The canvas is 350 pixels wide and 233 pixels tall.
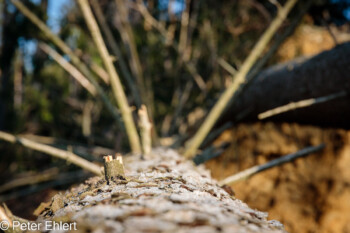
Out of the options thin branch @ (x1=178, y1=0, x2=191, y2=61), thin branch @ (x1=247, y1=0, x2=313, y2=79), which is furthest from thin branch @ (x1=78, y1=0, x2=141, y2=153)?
thin branch @ (x1=178, y1=0, x2=191, y2=61)

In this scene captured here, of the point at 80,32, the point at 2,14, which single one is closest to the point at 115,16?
the point at 80,32

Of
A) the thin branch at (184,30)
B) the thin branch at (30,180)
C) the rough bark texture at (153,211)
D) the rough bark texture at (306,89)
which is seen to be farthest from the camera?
the thin branch at (184,30)

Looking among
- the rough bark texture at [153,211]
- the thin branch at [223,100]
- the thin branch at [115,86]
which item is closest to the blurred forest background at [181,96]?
the thin branch at [223,100]

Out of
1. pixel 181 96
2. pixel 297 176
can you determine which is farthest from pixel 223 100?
pixel 181 96

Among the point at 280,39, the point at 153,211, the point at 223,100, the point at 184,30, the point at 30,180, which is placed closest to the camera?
the point at 153,211

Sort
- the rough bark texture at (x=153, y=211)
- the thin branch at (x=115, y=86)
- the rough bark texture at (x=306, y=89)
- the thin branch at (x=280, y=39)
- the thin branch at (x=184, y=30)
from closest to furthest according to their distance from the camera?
the rough bark texture at (x=153, y=211) → the rough bark texture at (x=306, y=89) → the thin branch at (x=115, y=86) → the thin branch at (x=280, y=39) → the thin branch at (x=184, y=30)

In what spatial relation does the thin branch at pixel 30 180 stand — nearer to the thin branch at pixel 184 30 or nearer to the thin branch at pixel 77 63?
the thin branch at pixel 77 63

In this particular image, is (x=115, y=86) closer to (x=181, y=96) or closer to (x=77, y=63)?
(x=77, y=63)

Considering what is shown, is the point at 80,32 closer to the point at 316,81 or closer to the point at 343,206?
the point at 316,81
